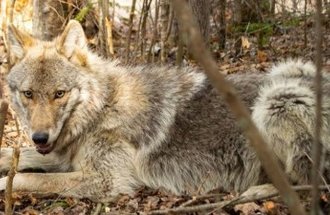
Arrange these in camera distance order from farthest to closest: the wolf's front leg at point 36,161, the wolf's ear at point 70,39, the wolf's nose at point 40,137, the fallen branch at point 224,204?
1. the wolf's front leg at point 36,161
2. the wolf's ear at point 70,39
3. the wolf's nose at point 40,137
4. the fallen branch at point 224,204

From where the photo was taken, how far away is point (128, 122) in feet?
17.1

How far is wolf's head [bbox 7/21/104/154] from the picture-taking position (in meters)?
4.92

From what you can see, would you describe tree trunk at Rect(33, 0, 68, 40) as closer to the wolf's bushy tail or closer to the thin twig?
the wolf's bushy tail

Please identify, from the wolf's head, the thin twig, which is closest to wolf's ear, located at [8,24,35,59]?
the wolf's head

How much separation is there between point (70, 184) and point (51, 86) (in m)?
0.90

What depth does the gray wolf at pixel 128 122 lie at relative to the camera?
16.3 feet

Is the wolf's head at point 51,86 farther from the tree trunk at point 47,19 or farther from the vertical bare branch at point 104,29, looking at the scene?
the tree trunk at point 47,19

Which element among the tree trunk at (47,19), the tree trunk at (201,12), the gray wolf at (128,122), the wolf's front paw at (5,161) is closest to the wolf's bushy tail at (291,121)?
the gray wolf at (128,122)

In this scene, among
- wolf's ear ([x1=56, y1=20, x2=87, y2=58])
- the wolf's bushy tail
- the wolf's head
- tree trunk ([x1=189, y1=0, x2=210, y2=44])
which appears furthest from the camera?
tree trunk ([x1=189, y1=0, x2=210, y2=44])

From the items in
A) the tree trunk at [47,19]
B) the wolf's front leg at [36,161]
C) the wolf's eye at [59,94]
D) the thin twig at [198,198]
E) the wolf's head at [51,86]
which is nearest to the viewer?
the thin twig at [198,198]

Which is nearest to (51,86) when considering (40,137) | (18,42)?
(40,137)

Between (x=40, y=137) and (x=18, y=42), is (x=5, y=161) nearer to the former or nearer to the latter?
(x=40, y=137)

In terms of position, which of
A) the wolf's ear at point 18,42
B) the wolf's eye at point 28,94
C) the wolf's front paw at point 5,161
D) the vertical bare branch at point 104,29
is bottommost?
the wolf's front paw at point 5,161

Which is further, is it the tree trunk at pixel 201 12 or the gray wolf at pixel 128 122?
the tree trunk at pixel 201 12
